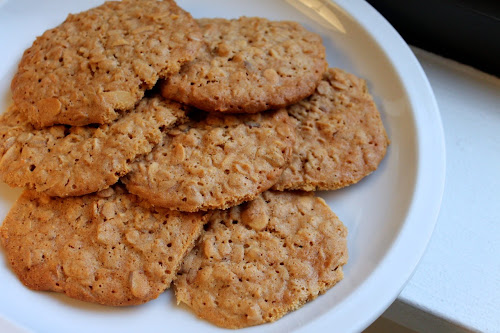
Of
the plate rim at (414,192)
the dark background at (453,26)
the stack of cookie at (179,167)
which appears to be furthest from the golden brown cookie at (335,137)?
the dark background at (453,26)

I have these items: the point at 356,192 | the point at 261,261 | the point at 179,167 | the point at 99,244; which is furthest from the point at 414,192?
the point at 99,244

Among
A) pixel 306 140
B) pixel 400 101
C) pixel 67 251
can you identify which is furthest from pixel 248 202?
pixel 400 101

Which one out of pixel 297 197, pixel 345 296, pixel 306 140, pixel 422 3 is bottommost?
pixel 345 296

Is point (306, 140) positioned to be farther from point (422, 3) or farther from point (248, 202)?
point (422, 3)

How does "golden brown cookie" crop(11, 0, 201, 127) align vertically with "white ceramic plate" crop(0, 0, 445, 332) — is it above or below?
above

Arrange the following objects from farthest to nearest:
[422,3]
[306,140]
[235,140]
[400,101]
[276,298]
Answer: [422,3], [400,101], [306,140], [235,140], [276,298]

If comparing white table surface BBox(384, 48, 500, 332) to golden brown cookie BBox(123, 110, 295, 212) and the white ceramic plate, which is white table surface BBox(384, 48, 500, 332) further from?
golden brown cookie BBox(123, 110, 295, 212)

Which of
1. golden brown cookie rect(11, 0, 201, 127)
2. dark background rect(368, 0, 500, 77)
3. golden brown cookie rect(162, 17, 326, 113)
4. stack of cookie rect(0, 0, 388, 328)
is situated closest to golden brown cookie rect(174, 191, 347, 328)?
stack of cookie rect(0, 0, 388, 328)
